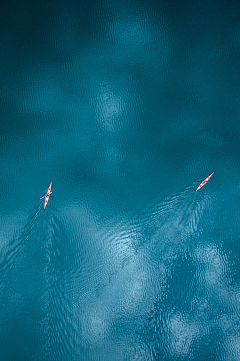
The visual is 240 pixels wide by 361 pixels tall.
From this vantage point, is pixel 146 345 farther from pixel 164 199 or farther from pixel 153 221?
pixel 164 199

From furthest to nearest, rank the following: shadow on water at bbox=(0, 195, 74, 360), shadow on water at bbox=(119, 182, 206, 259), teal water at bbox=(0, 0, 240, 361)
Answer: shadow on water at bbox=(119, 182, 206, 259) < teal water at bbox=(0, 0, 240, 361) < shadow on water at bbox=(0, 195, 74, 360)

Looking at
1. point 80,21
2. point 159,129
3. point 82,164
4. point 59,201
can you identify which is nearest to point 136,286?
point 59,201

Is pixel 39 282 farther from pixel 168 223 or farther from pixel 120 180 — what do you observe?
pixel 168 223

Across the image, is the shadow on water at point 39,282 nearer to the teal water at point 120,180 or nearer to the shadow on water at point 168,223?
the teal water at point 120,180

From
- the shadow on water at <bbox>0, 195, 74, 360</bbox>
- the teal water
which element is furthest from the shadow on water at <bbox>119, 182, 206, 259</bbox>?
the shadow on water at <bbox>0, 195, 74, 360</bbox>

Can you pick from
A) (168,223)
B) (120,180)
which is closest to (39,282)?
(120,180)

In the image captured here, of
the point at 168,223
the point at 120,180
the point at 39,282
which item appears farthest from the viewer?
the point at 120,180

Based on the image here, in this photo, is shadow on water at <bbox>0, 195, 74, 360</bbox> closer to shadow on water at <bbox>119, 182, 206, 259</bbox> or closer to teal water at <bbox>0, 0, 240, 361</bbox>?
teal water at <bbox>0, 0, 240, 361</bbox>

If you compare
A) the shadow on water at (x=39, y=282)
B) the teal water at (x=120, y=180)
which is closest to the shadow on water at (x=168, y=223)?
the teal water at (x=120, y=180)
